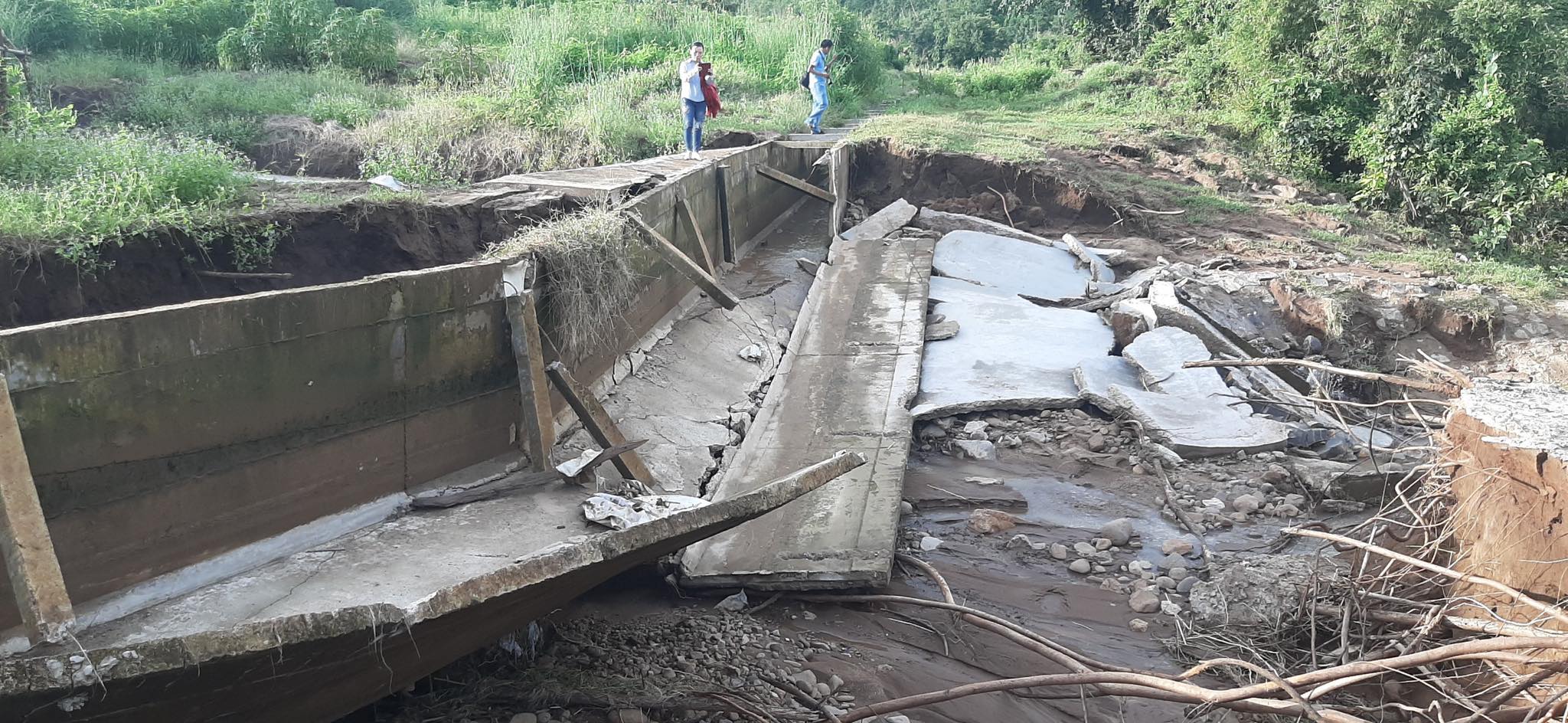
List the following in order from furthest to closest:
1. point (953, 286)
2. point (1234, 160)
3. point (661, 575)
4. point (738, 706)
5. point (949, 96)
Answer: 1. point (949, 96)
2. point (1234, 160)
3. point (953, 286)
4. point (661, 575)
5. point (738, 706)

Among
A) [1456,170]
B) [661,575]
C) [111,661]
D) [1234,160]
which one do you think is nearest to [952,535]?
[661,575]

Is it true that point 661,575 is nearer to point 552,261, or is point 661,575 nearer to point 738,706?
point 738,706

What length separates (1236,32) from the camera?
17.1 meters

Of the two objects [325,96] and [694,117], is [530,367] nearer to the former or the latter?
[694,117]

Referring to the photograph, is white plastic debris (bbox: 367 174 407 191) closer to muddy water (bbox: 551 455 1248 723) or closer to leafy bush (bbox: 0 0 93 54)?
muddy water (bbox: 551 455 1248 723)

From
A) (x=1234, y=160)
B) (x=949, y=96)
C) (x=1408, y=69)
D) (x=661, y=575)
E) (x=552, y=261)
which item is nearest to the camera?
(x=661, y=575)

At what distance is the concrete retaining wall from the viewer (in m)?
3.86

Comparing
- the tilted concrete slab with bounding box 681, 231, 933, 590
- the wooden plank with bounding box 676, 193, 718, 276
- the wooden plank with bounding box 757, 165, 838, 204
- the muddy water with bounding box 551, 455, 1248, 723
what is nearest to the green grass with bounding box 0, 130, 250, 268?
the wooden plank with bounding box 676, 193, 718, 276

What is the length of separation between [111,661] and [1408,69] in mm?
15933

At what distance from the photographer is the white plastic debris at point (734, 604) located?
4723 mm

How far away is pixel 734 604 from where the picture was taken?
4.75m

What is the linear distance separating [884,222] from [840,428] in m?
6.01

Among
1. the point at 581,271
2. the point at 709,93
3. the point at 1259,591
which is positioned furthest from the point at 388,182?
the point at 1259,591

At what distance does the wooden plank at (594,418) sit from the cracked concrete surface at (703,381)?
0.14 meters
